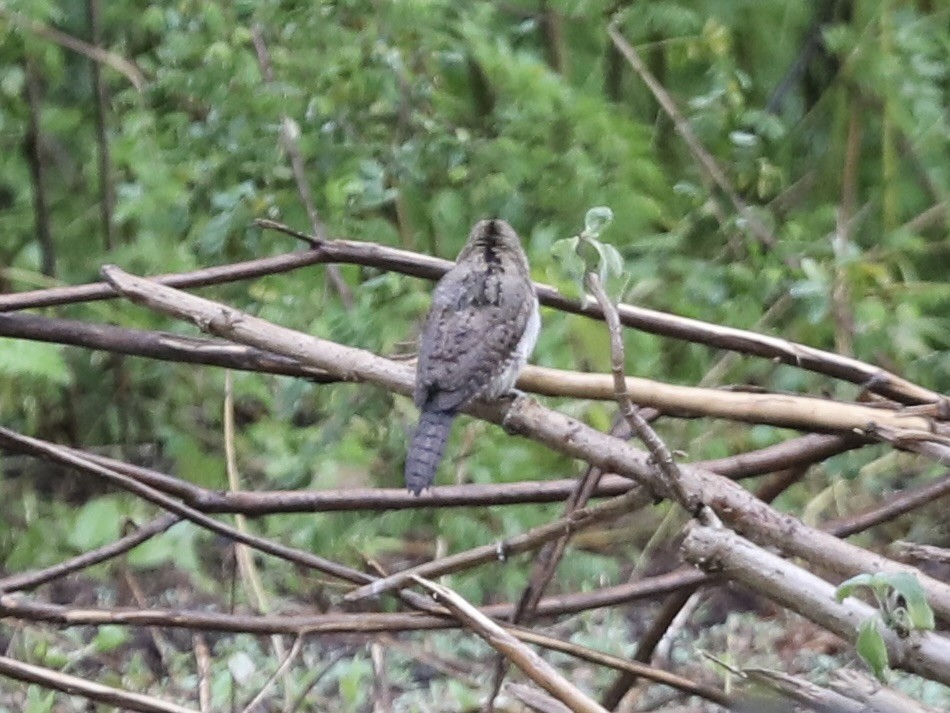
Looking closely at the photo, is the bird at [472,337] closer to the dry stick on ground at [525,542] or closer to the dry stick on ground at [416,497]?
the dry stick on ground at [416,497]

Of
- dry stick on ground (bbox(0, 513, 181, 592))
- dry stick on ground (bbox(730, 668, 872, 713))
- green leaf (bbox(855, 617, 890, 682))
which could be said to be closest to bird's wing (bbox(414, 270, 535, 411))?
dry stick on ground (bbox(0, 513, 181, 592))

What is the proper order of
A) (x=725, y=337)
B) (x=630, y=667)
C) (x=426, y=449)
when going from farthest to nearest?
1. (x=426, y=449)
2. (x=725, y=337)
3. (x=630, y=667)

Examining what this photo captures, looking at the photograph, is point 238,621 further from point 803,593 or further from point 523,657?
point 803,593

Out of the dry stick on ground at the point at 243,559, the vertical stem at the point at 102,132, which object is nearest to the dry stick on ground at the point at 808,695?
the dry stick on ground at the point at 243,559

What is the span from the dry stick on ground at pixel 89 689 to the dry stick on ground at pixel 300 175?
1.62 meters

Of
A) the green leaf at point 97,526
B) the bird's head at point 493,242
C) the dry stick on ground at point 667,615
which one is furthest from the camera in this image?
the green leaf at point 97,526

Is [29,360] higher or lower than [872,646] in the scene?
higher

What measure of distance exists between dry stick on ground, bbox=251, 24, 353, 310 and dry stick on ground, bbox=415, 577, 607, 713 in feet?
6.28

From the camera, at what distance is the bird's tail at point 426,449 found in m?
2.76

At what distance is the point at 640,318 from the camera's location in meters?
2.80

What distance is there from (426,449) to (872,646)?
1421 mm

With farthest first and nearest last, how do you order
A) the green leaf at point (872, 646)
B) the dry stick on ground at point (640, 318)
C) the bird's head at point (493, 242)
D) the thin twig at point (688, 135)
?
1. the thin twig at point (688, 135)
2. the bird's head at point (493, 242)
3. the dry stick on ground at point (640, 318)
4. the green leaf at point (872, 646)

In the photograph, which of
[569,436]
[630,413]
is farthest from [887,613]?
[569,436]

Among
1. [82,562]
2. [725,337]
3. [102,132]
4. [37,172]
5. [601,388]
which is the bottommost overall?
[82,562]
